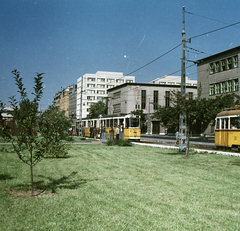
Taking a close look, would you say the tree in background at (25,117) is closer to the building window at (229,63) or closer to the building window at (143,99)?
the building window at (229,63)

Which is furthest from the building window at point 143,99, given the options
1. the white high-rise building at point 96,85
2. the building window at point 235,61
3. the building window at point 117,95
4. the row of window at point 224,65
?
the white high-rise building at point 96,85

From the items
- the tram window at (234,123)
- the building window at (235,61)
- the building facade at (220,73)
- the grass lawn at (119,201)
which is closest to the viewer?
the grass lawn at (119,201)

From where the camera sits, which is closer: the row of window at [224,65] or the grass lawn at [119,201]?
the grass lawn at [119,201]

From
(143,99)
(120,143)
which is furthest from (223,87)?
(143,99)

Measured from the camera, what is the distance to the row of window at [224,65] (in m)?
45.1

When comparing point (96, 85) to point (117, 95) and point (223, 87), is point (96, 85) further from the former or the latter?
point (223, 87)

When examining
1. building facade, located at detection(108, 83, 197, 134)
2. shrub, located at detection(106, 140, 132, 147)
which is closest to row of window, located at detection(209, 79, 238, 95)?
building facade, located at detection(108, 83, 197, 134)

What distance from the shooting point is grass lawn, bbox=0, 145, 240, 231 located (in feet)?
14.0

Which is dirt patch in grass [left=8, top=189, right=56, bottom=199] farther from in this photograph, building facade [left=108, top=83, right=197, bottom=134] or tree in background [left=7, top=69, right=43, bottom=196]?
building facade [left=108, top=83, right=197, bottom=134]

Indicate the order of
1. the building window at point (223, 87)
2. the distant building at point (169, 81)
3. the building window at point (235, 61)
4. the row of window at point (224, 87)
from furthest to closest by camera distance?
the distant building at point (169, 81) < the building window at point (223, 87) < the row of window at point (224, 87) < the building window at point (235, 61)

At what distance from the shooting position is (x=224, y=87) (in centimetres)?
4728

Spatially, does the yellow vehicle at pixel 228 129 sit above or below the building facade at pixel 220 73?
below

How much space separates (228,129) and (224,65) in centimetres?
3065

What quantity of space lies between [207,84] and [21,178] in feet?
157
